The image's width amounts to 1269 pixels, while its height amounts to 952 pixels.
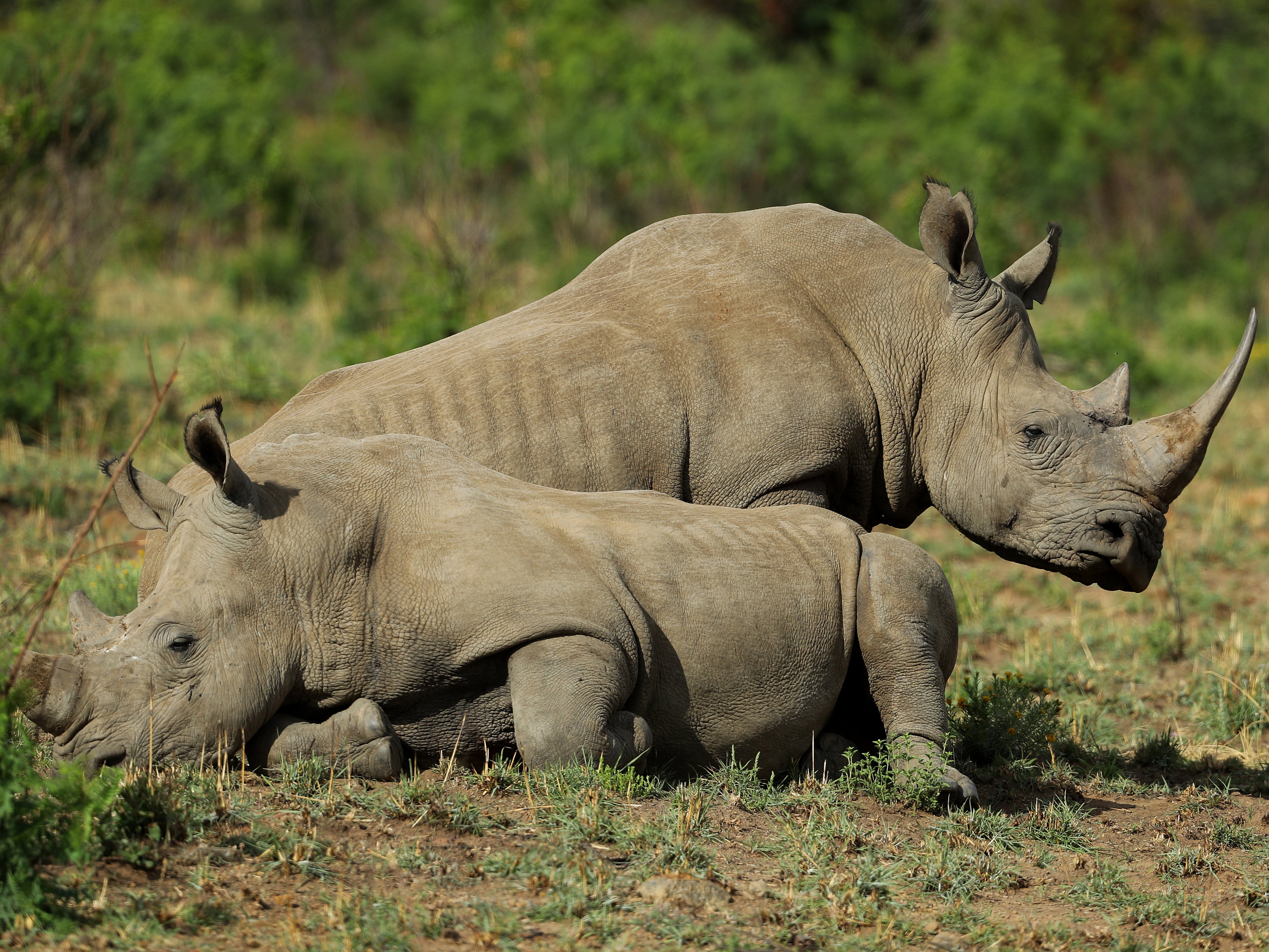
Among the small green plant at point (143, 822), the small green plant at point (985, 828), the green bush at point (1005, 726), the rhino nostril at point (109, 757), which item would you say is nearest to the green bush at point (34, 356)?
the rhino nostril at point (109, 757)

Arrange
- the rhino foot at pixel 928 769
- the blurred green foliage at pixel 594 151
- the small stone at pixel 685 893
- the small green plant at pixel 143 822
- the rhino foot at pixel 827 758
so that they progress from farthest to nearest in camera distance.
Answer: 1. the blurred green foliage at pixel 594 151
2. the rhino foot at pixel 827 758
3. the rhino foot at pixel 928 769
4. the small stone at pixel 685 893
5. the small green plant at pixel 143 822

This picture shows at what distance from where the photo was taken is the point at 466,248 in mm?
13633

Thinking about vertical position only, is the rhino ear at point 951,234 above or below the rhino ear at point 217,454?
above

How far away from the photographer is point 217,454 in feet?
15.4

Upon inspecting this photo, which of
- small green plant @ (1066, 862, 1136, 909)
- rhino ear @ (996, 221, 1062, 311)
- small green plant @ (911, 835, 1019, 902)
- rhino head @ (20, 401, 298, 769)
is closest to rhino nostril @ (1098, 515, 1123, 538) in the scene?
rhino ear @ (996, 221, 1062, 311)

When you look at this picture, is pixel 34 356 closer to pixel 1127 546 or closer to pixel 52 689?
pixel 52 689

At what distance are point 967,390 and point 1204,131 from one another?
49.7 feet

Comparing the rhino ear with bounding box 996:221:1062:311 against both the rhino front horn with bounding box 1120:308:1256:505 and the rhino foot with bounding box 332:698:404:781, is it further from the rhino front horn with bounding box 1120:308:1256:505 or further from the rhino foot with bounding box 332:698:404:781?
the rhino foot with bounding box 332:698:404:781

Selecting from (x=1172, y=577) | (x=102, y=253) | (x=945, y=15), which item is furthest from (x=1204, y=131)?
(x=102, y=253)

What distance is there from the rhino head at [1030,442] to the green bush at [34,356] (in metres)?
6.85

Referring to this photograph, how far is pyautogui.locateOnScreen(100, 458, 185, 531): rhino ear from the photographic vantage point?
4.95 metres

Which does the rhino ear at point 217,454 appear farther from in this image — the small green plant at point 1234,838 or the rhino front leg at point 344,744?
the small green plant at point 1234,838

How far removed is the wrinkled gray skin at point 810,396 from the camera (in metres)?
5.82

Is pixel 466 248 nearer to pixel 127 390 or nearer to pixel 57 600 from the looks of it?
pixel 127 390
